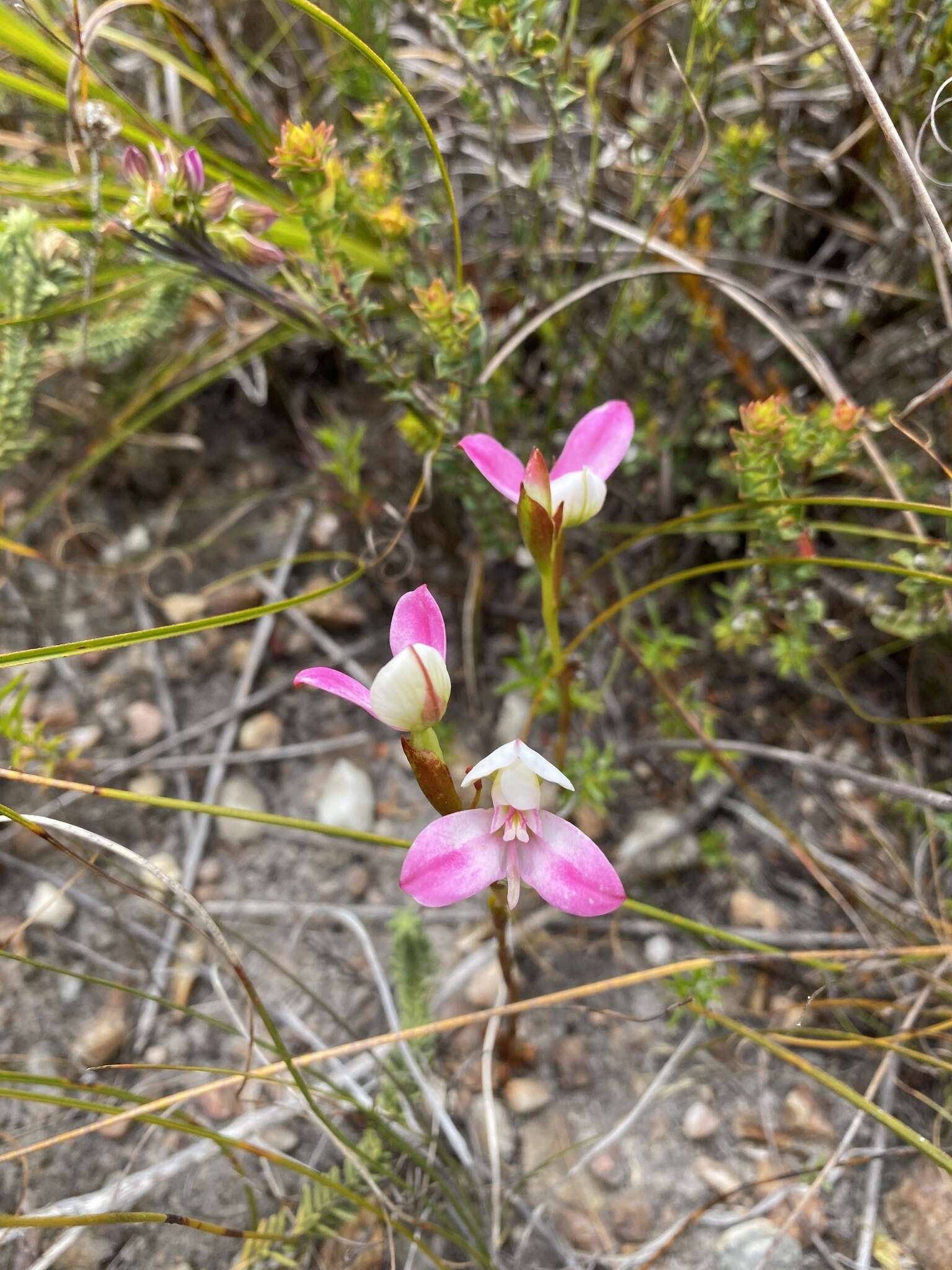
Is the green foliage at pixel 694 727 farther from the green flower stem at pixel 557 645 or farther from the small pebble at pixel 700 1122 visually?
the small pebble at pixel 700 1122

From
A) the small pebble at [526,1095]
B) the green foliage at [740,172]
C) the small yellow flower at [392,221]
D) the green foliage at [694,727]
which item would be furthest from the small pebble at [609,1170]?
the green foliage at [740,172]

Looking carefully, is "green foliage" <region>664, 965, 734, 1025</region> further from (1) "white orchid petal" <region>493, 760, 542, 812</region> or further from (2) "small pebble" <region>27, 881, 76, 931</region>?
(2) "small pebble" <region>27, 881, 76, 931</region>

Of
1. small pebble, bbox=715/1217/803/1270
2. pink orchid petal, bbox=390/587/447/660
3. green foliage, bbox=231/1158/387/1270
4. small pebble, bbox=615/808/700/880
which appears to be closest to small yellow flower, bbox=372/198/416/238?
pink orchid petal, bbox=390/587/447/660

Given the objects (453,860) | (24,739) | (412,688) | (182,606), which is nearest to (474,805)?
(453,860)

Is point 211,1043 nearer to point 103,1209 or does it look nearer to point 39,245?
point 103,1209

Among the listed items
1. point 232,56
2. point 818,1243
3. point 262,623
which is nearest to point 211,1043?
point 262,623

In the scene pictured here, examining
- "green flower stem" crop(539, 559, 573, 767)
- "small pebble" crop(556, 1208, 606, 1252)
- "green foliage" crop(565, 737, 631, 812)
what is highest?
"green flower stem" crop(539, 559, 573, 767)

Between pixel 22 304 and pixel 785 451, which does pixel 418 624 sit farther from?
pixel 22 304
